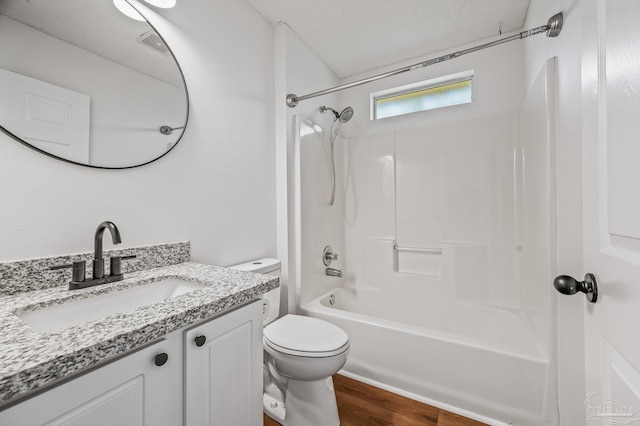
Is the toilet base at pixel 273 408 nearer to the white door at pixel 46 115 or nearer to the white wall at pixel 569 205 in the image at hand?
the white wall at pixel 569 205

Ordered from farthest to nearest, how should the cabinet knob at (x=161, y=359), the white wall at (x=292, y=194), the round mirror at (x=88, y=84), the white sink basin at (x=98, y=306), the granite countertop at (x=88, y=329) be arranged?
the white wall at (x=292, y=194), the round mirror at (x=88, y=84), the white sink basin at (x=98, y=306), the cabinet knob at (x=161, y=359), the granite countertop at (x=88, y=329)

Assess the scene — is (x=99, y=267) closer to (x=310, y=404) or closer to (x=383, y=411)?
(x=310, y=404)

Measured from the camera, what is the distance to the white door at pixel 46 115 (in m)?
0.81

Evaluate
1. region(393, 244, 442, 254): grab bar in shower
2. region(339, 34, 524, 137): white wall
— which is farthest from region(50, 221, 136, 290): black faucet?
region(339, 34, 524, 137): white wall

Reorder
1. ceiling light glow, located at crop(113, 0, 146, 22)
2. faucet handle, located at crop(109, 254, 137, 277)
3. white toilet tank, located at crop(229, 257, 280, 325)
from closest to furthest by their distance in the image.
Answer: faucet handle, located at crop(109, 254, 137, 277), ceiling light glow, located at crop(113, 0, 146, 22), white toilet tank, located at crop(229, 257, 280, 325)

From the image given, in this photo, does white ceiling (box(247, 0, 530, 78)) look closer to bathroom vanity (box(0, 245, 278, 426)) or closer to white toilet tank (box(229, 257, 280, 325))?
white toilet tank (box(229, 257, 280, 325))

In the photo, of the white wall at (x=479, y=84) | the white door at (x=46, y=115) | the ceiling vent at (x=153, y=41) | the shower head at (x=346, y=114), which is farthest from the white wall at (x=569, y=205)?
the white door at (x=46, y=115)

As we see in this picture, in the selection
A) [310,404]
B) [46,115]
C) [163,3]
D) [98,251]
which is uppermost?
[163,3]

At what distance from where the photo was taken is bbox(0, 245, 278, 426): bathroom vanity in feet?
1.53

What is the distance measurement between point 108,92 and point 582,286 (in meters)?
1.76

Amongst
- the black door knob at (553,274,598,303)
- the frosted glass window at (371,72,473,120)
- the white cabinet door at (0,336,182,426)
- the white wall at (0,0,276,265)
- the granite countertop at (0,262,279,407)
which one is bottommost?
the white cabinet door at (0,336,182,426)

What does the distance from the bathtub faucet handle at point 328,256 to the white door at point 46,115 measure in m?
1.63

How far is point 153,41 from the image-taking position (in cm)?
119

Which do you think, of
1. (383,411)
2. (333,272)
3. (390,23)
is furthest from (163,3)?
(383,411)
